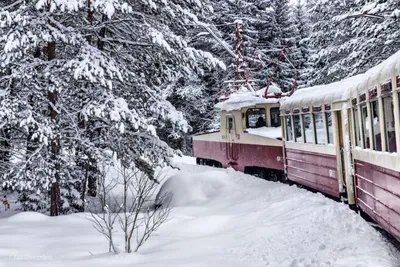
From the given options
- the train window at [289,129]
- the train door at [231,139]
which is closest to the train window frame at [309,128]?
the train window at [289,129]

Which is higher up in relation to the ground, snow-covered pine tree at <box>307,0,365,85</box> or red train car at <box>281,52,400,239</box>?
snow-covered pine tree at <box>307,0,365,85</box>

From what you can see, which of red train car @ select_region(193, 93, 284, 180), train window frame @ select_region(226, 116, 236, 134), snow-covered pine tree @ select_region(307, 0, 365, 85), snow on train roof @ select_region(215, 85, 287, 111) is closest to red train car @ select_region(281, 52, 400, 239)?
red train car @ select_region(193, 93, 284, 180)

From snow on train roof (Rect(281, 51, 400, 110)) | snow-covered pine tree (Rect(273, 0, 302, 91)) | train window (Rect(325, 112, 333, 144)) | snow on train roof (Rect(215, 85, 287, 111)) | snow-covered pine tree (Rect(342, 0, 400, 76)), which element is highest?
snow-covered pine tree (Rect(273, 0, 302, 91))

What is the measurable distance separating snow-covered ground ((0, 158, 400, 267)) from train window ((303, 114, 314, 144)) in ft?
4.18

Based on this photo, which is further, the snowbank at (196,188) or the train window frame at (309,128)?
the snowbank at (196,188)

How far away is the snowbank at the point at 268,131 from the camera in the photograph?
14277 millimetres

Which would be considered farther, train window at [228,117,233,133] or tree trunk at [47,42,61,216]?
train window at [228,117,233,133]

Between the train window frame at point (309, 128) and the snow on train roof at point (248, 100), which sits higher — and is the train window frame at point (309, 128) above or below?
below

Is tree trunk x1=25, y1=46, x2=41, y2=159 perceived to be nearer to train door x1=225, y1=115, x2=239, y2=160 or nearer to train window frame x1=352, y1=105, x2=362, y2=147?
train window frame x1=352, y1=105, x2=362, y2=147

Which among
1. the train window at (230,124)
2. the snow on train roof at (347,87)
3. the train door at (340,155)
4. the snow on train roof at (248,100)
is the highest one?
the snow on train roof at (248,100)

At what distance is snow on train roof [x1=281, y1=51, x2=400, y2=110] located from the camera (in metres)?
5.64

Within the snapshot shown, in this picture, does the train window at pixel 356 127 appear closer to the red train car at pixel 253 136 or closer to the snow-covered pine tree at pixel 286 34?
the red train car at pixel 253 136

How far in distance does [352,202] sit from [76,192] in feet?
19.4

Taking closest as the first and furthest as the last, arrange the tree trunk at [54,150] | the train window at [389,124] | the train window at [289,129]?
the train window at [389,124] → the tree trunk at [54,150] → the train window at [289,129]
